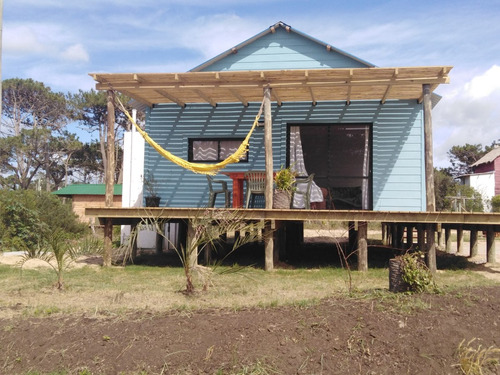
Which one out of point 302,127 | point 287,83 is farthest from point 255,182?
point 302,127

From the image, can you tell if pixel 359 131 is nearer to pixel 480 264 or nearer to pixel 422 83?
pixel 422 83

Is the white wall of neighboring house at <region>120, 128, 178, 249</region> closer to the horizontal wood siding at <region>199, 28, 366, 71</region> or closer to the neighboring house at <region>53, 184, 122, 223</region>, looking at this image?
the horizontal wood siding at <region>199, 28, 366, 71</region>

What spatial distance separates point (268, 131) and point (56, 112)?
31949mm

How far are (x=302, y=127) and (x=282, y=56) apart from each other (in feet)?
5.69

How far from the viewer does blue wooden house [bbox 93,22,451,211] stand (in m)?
10.8

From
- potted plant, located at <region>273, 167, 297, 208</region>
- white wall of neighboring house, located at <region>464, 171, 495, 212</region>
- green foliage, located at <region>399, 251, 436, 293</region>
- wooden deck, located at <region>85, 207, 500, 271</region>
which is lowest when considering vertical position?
green foliage, located at <region>399, 251, 436, 293</region>

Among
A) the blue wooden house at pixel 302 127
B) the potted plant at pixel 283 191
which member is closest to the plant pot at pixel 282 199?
the potted plant at pixel 283 191

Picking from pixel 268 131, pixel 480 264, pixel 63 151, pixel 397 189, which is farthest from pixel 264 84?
pixel 63 151

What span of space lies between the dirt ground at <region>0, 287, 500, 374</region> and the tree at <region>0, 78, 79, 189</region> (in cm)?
3214

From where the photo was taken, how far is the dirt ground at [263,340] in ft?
13.3

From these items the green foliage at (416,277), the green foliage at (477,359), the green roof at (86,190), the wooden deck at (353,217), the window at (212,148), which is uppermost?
the window at (212,148)

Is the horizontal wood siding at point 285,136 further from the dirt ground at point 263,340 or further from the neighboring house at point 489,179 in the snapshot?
the neighboring house at point 489,179

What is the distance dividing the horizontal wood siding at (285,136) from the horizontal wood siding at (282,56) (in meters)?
0.96

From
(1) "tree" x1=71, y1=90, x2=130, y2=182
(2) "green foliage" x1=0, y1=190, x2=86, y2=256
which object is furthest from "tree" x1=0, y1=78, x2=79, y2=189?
(2) "green foliage" x1=0, y1=190, x2=86, y2=256
